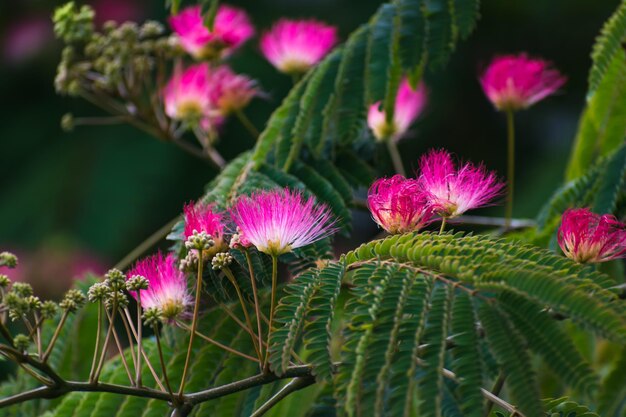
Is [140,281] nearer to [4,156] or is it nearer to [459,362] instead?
[459,362]

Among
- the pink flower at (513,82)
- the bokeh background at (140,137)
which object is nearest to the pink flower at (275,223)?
the pink flower at (513,82)

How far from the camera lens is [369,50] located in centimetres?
212

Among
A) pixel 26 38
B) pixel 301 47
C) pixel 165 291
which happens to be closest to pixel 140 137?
pixel 26 38

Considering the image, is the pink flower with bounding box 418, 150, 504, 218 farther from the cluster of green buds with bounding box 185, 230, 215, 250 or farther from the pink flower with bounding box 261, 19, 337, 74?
the pink flower with bounding box 261, 19, 337, 74

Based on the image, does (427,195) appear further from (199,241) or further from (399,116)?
(399,116)

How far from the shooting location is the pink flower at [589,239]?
155cm

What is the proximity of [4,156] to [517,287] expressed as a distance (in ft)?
13.5

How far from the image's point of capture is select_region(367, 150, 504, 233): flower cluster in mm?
1515

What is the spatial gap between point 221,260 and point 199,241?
0.08 m

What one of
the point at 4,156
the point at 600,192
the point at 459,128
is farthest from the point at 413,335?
the point at 459,128

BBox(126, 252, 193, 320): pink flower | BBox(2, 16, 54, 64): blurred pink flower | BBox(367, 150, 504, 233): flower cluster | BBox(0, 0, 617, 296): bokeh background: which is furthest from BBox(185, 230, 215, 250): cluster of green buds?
BBox(2, 16, 54, 64): blurred pink flower

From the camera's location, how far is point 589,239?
1548 mm

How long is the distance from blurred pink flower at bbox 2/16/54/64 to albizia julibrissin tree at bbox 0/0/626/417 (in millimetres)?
2588

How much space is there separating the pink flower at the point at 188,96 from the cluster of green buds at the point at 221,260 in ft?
3.44
